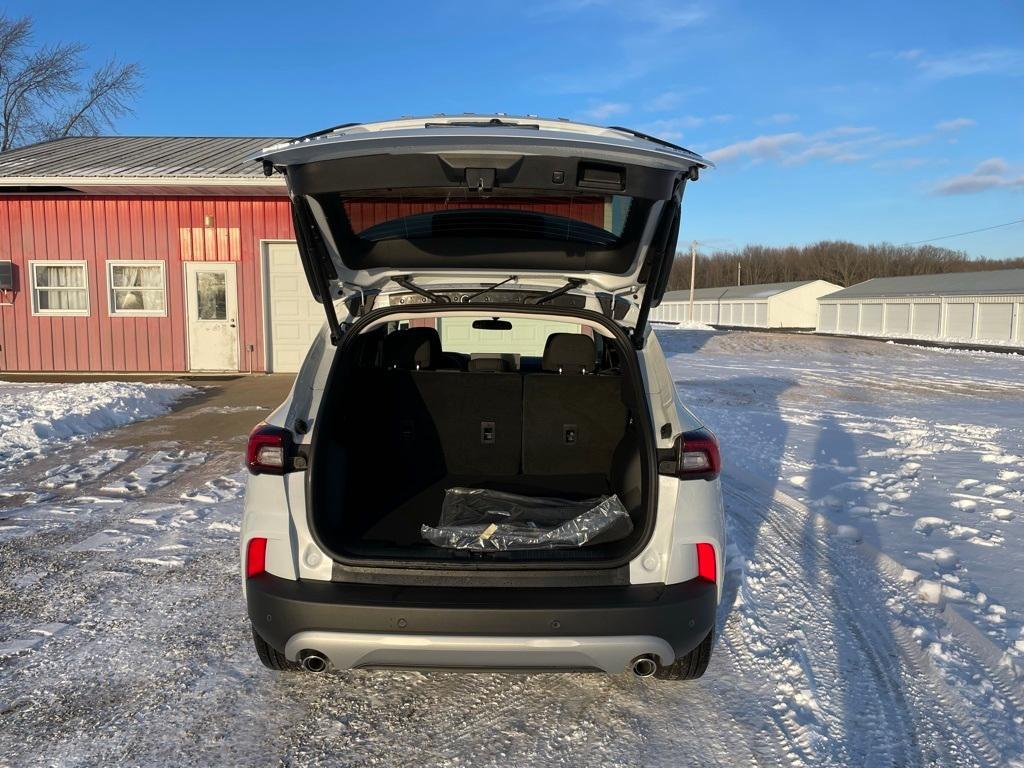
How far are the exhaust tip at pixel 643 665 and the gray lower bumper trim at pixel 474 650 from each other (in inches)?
1.5

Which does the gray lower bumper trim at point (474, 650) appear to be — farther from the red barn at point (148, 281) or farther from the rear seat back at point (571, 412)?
the red barn at point (148, 281)

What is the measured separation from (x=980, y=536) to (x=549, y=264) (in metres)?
3.57

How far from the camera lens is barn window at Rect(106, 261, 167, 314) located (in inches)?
488

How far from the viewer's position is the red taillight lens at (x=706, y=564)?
2.44 m

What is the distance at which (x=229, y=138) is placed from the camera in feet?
51.9

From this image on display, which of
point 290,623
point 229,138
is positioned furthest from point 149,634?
point 229,138

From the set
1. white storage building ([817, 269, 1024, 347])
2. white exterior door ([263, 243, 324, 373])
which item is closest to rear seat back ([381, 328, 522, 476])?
white exterior door ([263, 243, 324, 373])

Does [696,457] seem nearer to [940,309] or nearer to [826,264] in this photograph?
[940,309]

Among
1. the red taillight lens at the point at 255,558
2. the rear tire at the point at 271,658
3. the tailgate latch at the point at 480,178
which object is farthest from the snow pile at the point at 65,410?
the tailgate latch at the point at 480,178

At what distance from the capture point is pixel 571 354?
12.1 ft

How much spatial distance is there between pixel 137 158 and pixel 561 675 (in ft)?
44.3

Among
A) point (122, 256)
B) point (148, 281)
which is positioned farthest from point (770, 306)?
point (122, 256)

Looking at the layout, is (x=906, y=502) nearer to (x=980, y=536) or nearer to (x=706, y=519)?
(x=980, y=536)

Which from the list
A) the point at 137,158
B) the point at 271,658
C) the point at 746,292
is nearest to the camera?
the point at 271,658
